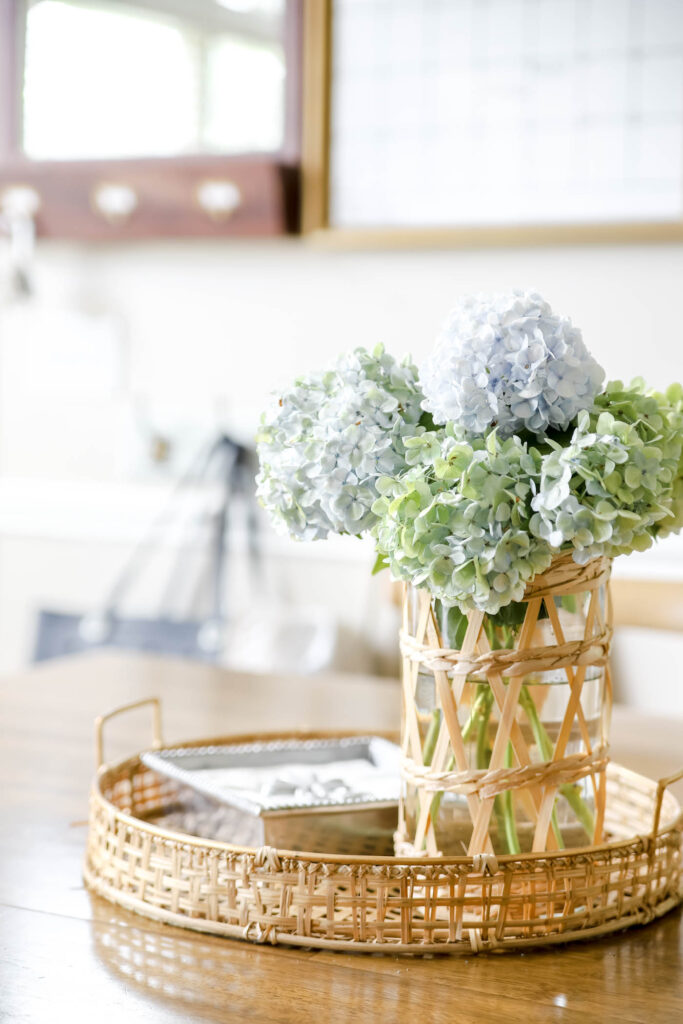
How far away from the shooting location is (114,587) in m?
2.55

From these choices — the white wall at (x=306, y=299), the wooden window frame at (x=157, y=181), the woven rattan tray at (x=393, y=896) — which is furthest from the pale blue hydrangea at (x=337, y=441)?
the wooden window frame at (x=157, y=181)

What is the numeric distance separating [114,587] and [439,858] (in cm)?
Result: 187

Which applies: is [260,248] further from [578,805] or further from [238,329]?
[578,805]

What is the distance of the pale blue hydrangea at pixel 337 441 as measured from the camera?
780mm

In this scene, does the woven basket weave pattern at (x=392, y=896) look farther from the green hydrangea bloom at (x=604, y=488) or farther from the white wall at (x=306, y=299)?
the white wall at (x=306, y=299)

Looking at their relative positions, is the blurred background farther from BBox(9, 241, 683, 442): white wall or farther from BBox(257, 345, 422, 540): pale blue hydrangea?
BBox(257, 345, 422, 540): pale blue hydrangea

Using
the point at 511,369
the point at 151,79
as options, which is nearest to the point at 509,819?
the point at 511,369

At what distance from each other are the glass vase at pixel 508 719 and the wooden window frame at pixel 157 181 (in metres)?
1.62

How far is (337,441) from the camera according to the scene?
0.78m

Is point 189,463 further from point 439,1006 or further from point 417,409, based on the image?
point 439,1006

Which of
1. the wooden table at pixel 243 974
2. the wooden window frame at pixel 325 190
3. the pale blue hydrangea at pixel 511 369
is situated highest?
the wooden window frame at pixel 325 190

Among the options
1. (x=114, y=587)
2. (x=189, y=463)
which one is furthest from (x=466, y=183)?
(x=114, y=587)

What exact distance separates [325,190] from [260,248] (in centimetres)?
19

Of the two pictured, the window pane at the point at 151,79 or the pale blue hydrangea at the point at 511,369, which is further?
the window pane at the point at 151,79
